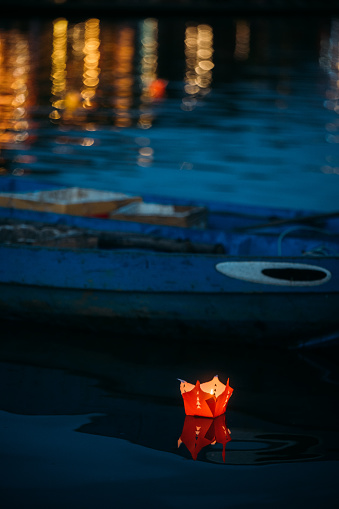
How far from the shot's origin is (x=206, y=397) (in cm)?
513

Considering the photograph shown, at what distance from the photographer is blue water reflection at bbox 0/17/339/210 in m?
14.0

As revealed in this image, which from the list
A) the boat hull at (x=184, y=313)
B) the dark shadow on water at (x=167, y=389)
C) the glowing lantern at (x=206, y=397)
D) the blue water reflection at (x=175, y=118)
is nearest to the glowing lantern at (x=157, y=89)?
the blue water reflection at (x=175, y=118)

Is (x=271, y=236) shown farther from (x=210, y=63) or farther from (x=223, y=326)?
(x=210, y=63)

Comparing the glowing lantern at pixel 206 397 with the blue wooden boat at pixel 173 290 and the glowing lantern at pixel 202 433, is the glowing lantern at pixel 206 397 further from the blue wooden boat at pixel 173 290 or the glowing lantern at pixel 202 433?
the blue wooden boat at pixel 173 290

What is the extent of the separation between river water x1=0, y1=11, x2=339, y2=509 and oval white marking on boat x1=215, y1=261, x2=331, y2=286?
2.43 ft

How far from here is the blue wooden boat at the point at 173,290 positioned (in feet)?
20.5

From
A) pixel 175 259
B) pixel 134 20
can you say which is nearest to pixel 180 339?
pixel 175 259

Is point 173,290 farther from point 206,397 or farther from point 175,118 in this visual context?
point 175,118

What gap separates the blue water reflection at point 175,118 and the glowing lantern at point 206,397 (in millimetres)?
7571

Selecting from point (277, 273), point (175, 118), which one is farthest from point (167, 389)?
point (175, 118)

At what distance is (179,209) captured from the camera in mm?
8688

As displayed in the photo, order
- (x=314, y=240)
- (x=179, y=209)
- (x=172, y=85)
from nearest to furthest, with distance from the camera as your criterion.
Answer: (x=314, y=240) → (x=179, y=209) → (x=172, y=85)

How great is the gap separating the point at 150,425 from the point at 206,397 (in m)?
0.45

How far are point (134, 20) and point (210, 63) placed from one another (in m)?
23.4
